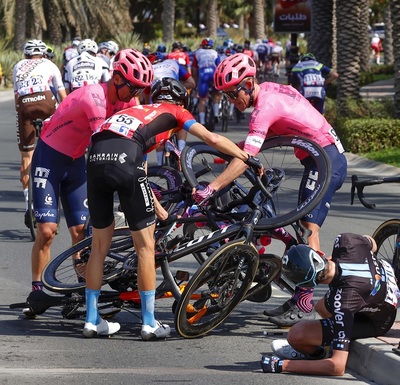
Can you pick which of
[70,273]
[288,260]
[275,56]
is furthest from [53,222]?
[275,56]

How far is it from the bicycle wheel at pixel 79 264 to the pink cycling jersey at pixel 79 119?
763mm

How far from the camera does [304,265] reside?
6480mm

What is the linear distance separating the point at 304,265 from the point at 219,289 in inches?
54.8

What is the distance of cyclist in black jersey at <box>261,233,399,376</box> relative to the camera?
6.59 metres

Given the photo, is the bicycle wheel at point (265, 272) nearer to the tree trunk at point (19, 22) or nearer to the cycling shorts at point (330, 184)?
the cycling shorts at point (330, 184)

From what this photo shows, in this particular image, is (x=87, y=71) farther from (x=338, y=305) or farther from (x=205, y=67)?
(x=205, y=67)

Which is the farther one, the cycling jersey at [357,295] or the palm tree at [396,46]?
the palm tree at [396,46]

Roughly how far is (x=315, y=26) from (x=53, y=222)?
2354 centimetres

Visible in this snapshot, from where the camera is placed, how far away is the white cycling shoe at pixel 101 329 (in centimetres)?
764

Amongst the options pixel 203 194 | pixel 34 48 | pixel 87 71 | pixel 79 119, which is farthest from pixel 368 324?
pixel 87 71

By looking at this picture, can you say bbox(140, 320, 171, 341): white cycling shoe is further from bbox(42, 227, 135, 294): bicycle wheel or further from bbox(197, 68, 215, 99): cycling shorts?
bbox(197, 68, 215, 99): cycling shorts

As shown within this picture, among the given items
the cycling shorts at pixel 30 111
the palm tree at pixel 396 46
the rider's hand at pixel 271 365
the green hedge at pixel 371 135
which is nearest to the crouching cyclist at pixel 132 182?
the rider's hand at pixel 271 365

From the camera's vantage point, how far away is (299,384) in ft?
21.7

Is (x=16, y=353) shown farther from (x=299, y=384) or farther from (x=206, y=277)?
(x=299, y=384)
